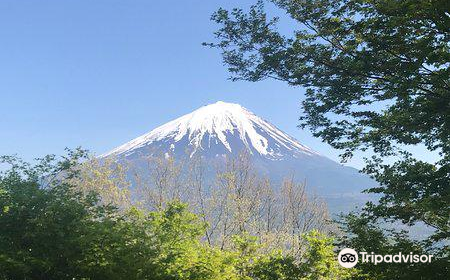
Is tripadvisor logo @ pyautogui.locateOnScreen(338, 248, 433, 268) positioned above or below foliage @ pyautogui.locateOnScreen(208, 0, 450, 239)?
below

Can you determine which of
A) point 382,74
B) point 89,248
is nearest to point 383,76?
point 382,74

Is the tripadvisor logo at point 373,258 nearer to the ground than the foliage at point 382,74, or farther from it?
nearer to the ground

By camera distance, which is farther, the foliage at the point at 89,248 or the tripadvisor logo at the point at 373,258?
the tripadvisor logo at the point at 373,258

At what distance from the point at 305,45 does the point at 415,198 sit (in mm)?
5125

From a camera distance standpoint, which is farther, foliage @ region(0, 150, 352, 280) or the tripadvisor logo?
the tripadvisor logo

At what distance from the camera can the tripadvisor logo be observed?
8773 millimetres

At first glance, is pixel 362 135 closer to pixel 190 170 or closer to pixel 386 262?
pixel 386 262

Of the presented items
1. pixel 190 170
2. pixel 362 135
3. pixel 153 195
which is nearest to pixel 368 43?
pixel 362 135

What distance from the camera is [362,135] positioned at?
42.0 ft

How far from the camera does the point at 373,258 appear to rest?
9227 millimetres

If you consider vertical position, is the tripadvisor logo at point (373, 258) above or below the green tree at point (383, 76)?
below

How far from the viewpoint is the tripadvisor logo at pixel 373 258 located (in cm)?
877

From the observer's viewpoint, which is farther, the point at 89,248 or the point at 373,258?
the point at 373,258

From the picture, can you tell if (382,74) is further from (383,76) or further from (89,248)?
(89,248)
